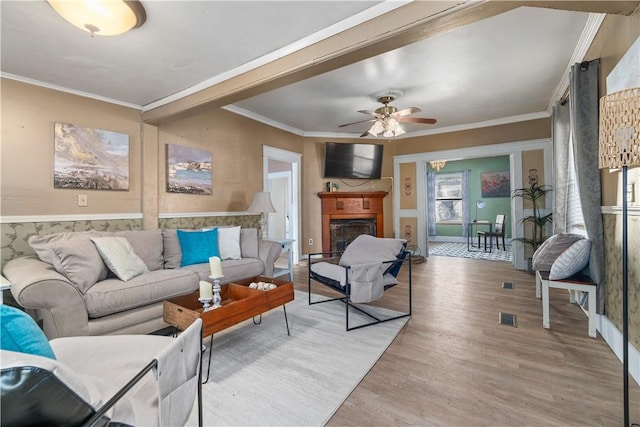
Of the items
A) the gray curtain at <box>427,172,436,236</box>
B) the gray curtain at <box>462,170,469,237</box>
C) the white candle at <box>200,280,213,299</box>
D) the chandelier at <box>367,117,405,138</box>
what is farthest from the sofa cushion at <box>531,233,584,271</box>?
the gray curtain at <box>427,172,436,236</box>

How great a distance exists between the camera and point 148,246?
9.73 feet

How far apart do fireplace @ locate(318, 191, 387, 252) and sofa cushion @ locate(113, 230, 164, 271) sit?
348 centimetres

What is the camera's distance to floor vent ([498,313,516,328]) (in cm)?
267

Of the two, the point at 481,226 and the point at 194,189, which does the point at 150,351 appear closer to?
the point at 194,189

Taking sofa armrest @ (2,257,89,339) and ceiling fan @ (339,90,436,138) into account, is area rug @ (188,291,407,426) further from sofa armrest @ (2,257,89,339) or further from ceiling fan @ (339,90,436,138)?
ceiling fan @ (339,90,436,138)

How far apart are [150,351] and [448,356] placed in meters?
1.97

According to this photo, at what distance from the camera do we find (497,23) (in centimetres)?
242

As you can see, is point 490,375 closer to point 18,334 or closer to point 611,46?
point 18,334

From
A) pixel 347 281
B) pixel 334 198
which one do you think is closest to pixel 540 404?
pixel 347 281

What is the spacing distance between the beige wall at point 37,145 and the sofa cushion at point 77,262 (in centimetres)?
77

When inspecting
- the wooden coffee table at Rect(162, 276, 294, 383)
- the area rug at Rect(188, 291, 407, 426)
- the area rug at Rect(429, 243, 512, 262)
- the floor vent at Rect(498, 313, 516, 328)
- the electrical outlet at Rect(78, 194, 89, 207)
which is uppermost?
the electrical outlet at Rect(78, 194, 89, 207)

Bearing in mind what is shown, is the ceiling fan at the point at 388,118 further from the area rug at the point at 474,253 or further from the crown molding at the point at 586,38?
the area rug at the point at 474,253

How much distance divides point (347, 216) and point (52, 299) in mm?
4834

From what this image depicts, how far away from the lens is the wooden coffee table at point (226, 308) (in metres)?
1.88
